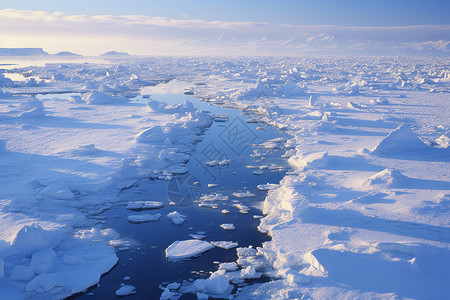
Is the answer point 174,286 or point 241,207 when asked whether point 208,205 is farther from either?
point 174,286

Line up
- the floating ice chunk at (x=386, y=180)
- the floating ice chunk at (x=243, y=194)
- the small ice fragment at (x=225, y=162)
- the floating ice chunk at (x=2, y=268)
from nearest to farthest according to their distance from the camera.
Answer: the floating ice chunk at (x=2, y=268), the floating ice chunk at (x=386, y=180), the floating ice chunk at (x=243, y=194), the small ice fragment at (x=225, y=162)

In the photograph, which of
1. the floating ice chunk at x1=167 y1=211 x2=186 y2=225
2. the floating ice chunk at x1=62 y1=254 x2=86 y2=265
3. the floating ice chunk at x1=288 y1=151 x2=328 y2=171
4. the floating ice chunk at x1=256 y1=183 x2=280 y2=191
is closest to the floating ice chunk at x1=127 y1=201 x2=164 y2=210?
the floating ice chunk at x1=167 y1=211 x2=186 y2=225

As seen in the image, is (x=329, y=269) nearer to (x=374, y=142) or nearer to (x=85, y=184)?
(x=85, y=184)

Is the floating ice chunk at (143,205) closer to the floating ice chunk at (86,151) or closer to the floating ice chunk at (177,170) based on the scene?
the floating ice chunk at (177,170)

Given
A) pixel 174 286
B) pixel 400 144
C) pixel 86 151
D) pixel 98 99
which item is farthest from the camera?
pixel 98 99

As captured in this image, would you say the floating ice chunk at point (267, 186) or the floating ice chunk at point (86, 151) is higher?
the floating ice chunk at point (86, 151)

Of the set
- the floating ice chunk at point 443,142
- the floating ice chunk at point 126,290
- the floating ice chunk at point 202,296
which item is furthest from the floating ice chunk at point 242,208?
the floating ice chunk at point 443,142

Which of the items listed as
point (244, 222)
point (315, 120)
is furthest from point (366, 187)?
point (315, 120)

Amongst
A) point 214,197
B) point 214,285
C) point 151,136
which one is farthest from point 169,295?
point 151,136
